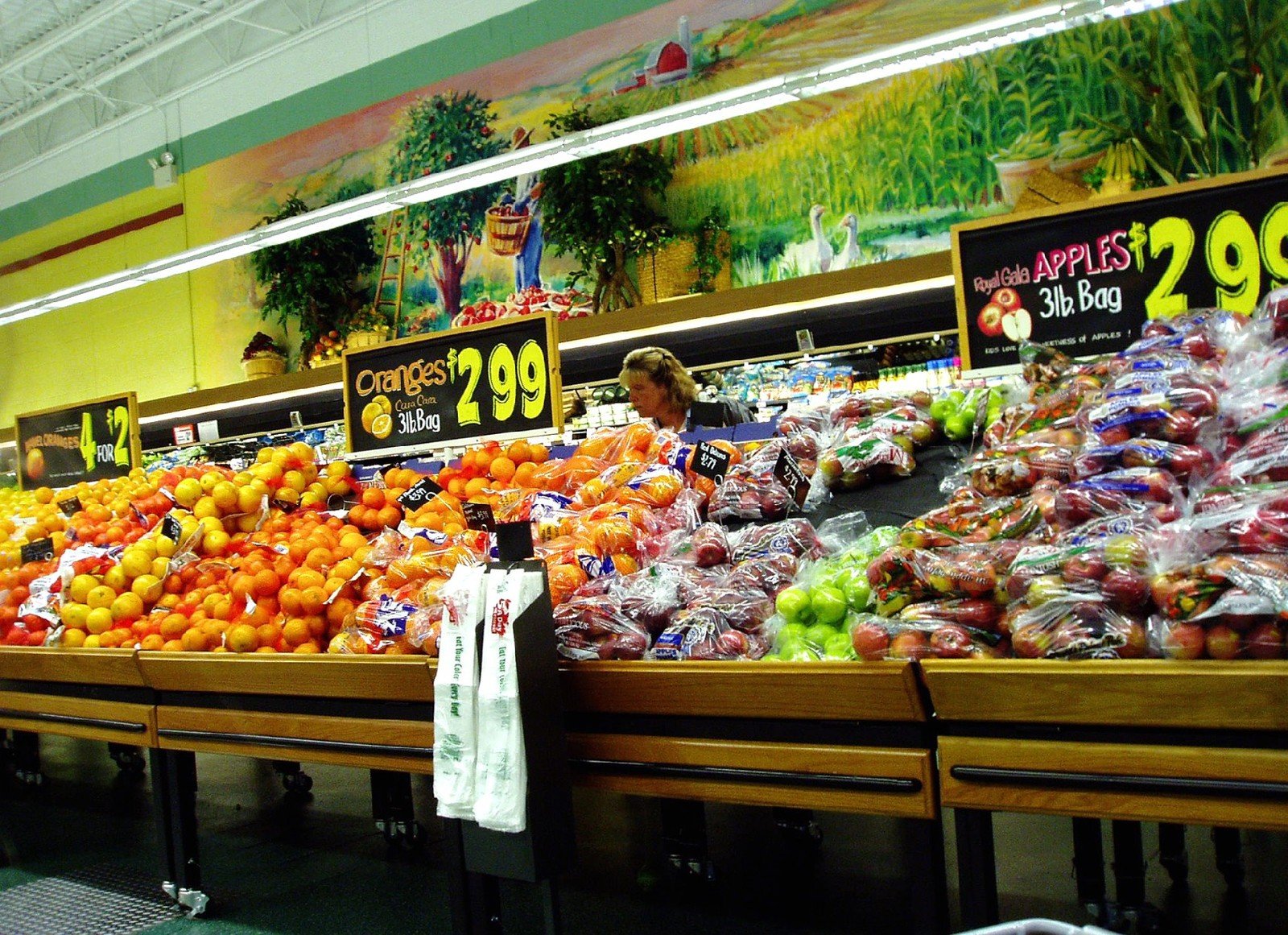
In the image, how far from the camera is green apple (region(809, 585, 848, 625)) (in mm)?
1858

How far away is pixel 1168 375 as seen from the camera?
185 centimetres

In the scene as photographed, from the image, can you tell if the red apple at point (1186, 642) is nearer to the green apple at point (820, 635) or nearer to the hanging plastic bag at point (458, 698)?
the green apple at point (820, 635)

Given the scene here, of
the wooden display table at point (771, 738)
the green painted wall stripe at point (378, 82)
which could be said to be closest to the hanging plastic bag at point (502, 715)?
the wooden display table at point (771, 738)

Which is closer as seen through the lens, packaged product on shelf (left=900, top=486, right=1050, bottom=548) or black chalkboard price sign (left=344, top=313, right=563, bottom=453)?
packaged product on shelf (left=900, top=486, right=1050, bottom=548)

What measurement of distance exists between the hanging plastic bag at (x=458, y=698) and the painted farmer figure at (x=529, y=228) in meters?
6.21

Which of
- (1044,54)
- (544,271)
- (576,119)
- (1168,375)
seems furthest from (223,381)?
(1168,375)

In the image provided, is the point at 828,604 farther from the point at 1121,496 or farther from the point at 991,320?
the point at 991,320

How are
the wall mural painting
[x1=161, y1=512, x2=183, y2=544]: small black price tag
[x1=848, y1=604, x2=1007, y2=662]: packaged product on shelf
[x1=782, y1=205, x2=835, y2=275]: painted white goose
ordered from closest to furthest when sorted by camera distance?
[x1=848, y1=604, x2=1007, y2=662]: packaged product on shelf → [x1=161, y1=512, x2=183, y2=544]: small black price tag → the wall mural painting → [x1=782, y1=205, x2=835, y2=275]: painted white goose

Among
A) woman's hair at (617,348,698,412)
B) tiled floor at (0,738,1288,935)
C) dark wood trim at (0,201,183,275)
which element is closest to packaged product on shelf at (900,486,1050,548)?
tiled floor at (0,738,1288,935)

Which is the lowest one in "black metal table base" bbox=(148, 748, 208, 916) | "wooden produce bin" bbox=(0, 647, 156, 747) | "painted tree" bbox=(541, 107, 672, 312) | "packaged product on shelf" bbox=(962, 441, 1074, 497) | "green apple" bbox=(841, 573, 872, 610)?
"black metal table base" bbox=(148, 748, 208, 916)

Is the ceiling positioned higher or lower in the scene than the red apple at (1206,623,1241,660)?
higher

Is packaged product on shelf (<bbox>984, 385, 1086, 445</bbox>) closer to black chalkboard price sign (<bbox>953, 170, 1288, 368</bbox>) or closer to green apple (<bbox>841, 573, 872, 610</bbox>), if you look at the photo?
green apple (<bbox>841, 573, 872, 610</bbox>)

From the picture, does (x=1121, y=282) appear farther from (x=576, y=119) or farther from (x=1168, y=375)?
(x=576, y=119)

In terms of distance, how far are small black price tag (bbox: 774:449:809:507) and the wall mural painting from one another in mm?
3703
